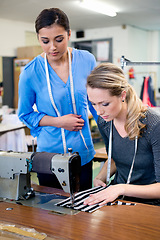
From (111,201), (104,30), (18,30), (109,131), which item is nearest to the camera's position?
(111,201)

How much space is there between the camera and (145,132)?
5.39ft

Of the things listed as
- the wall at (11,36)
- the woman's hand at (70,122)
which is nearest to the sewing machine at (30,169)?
the woman's hand at (70,122)

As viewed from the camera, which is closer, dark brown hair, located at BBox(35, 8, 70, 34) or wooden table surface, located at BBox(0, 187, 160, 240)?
wooden table surface, located at BBox(0, 187, 160, 240)

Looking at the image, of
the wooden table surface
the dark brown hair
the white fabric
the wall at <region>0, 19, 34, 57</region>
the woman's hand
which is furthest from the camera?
the wall at <region>0, 19, 34, 57</region>

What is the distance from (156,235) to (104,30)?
8.99m

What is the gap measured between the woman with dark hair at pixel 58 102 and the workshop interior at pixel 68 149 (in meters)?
0.21

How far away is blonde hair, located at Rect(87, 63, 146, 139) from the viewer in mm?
1581

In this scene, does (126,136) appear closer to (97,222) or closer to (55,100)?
(55,100)

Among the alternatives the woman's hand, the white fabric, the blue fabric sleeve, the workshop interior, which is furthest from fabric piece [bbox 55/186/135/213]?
the white fabric

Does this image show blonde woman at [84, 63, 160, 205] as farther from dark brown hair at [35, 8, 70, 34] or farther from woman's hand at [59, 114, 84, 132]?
dark brown hair at [35, 8, 70, 34]

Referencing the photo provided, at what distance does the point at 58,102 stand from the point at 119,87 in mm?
415

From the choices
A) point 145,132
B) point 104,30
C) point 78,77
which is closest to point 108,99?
point 145,132

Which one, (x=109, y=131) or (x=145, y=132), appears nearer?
(x=145, y=132)

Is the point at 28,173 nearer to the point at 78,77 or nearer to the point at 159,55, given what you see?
the point at 78,77
